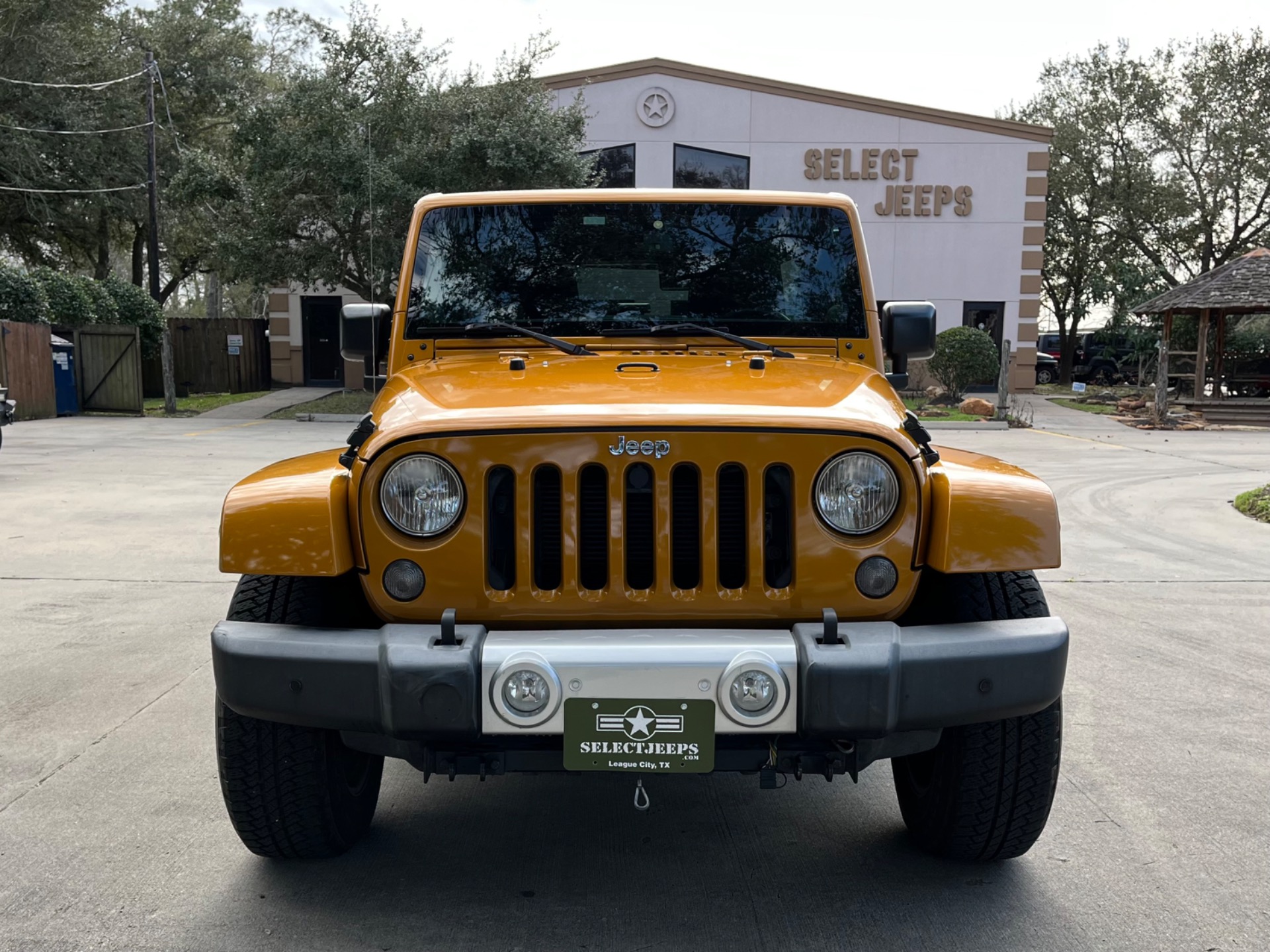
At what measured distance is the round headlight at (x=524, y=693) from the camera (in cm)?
248

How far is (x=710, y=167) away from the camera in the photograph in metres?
27.6

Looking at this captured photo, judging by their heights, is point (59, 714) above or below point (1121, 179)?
below

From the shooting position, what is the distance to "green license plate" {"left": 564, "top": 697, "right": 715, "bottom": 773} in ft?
8.16

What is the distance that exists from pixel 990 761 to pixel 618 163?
26.1 metres

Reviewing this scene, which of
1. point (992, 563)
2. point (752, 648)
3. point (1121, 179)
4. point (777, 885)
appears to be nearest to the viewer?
point (752, 648)

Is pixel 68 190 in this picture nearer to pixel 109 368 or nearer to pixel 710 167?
pixel 109 368

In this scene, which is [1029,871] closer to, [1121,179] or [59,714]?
[59,714]

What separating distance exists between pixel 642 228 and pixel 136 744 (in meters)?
2.61

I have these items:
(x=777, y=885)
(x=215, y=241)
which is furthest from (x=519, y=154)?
(x=777, y=885)

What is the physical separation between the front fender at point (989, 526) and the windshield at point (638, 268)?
4.45ft

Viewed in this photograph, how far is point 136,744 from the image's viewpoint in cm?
414

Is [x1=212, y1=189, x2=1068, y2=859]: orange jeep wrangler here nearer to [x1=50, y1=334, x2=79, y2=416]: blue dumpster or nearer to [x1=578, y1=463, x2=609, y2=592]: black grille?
[x1=578, y1=463, x2=609, y2=592]: black grille

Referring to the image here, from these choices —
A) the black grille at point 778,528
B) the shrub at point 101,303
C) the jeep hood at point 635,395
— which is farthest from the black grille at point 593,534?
the shrub at point 101,303

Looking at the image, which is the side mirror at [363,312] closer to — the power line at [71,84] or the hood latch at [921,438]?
the hood latch at [921,438]
